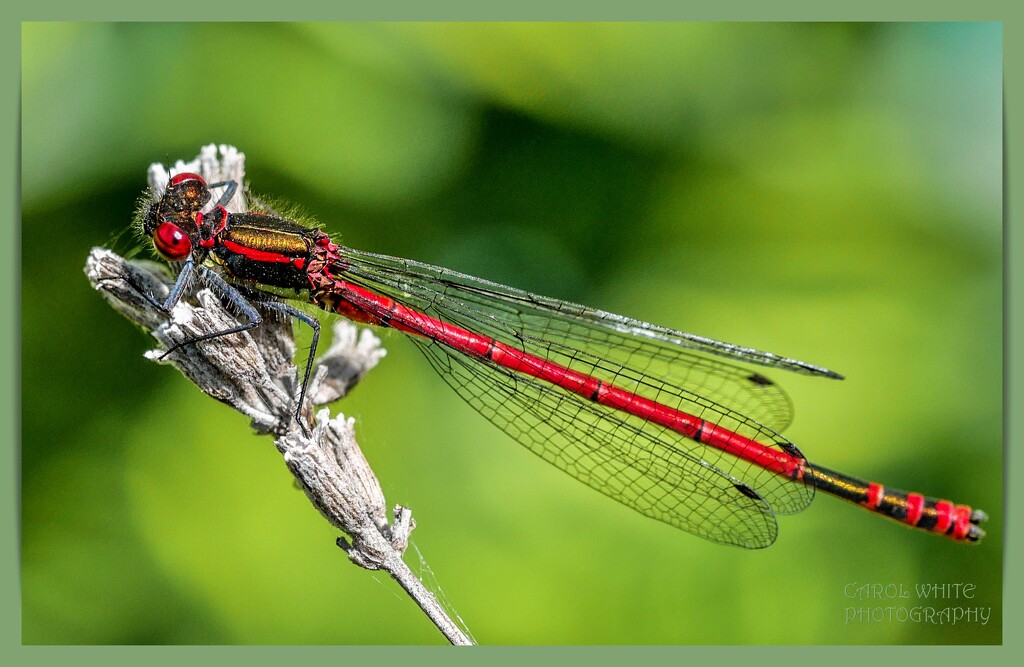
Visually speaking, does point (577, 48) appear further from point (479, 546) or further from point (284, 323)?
point (479, 546)

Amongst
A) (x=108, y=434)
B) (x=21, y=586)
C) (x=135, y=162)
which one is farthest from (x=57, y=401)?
(x=135, y=162)

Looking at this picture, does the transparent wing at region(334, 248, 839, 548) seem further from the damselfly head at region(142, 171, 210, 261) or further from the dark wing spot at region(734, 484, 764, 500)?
the damselfly head at region(142, 171, 210, 261)

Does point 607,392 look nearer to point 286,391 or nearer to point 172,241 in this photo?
point 286,391

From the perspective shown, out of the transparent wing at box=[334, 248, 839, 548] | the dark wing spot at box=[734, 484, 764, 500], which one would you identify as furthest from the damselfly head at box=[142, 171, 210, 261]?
the dark wing spot at box=[734, 484, 764, 500]

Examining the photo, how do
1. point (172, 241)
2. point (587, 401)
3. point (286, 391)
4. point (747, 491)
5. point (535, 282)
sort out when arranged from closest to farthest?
point (286, 391)
point (172, 241)
point (747, 491)
point (587, 401)
point (535, 282)

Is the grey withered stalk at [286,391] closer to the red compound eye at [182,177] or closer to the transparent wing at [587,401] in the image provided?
the red compound eye at [182,177]

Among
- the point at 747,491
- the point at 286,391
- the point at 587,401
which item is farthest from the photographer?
the point at 587,401

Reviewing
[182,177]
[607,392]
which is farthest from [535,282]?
[182,177]
